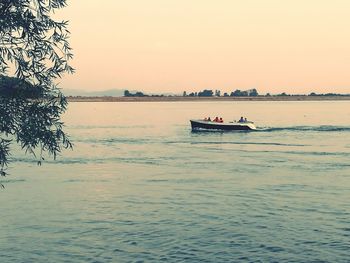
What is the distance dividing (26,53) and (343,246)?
1903cm

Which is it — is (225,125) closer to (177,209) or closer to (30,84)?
(177,209)

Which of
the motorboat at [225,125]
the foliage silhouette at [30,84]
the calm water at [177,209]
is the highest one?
the foliage silhouette at [30,84]

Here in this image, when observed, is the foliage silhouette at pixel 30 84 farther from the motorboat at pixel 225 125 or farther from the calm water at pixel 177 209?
the motorboat at pixel 225 125

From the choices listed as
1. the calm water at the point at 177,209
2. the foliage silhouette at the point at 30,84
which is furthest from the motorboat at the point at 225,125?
the foliage silhouette at the point at 30,84

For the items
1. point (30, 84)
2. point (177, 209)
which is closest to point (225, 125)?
point (177, 209)

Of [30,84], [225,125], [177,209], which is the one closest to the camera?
[30,84]

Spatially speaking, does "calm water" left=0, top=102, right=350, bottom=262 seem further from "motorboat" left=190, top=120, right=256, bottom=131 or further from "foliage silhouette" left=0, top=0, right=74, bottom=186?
"motorboat" left=190, top=120, right=256, bottom=131

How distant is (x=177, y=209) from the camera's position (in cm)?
3838

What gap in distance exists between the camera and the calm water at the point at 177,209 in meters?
28.2

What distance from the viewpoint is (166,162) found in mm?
66312

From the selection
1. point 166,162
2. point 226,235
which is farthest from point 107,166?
point 226,235

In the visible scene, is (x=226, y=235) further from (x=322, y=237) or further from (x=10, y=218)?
(x=10, y=218)

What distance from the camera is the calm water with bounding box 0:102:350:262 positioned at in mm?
28173

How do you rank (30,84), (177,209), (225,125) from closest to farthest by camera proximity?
(30,84) < (177,209) < (225,125)
